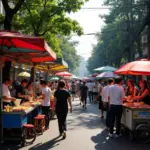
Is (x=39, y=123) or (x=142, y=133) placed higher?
(x=39, y=123)

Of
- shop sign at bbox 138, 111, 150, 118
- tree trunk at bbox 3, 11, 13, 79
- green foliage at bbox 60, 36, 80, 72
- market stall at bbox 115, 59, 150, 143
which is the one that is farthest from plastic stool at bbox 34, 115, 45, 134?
green foliage at bbox 60, 36, 80, 72

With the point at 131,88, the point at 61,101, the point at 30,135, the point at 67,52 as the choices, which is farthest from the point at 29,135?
the point at 67,52

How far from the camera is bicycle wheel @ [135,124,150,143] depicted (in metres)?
8.81

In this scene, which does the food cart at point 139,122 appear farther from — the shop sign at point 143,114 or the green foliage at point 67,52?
the green foliage at point 67,52

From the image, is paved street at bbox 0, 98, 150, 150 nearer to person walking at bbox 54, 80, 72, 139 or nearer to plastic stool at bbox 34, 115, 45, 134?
plastic stool at bbox 34, 115, 45, 134

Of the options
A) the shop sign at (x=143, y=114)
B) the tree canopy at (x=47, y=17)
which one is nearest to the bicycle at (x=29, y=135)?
the shop sign at (x=143, y=114)

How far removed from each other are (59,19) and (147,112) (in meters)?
13.6

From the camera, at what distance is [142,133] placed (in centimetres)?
902

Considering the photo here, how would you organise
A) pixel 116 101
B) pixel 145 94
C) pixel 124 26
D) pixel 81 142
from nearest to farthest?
pixel 81 142 → pixel 116 101 → pixel 145 94 → pixel 124 26

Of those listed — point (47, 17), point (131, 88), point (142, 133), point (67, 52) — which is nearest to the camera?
point (142, 133)

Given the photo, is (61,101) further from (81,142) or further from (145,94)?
(145,94)

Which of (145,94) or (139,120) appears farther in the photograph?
(145,94)

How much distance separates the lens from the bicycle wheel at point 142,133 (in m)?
8.81

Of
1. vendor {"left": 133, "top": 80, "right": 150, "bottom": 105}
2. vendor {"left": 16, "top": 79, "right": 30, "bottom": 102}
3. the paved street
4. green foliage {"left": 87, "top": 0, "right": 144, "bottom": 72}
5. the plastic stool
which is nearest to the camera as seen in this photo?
the paved street
